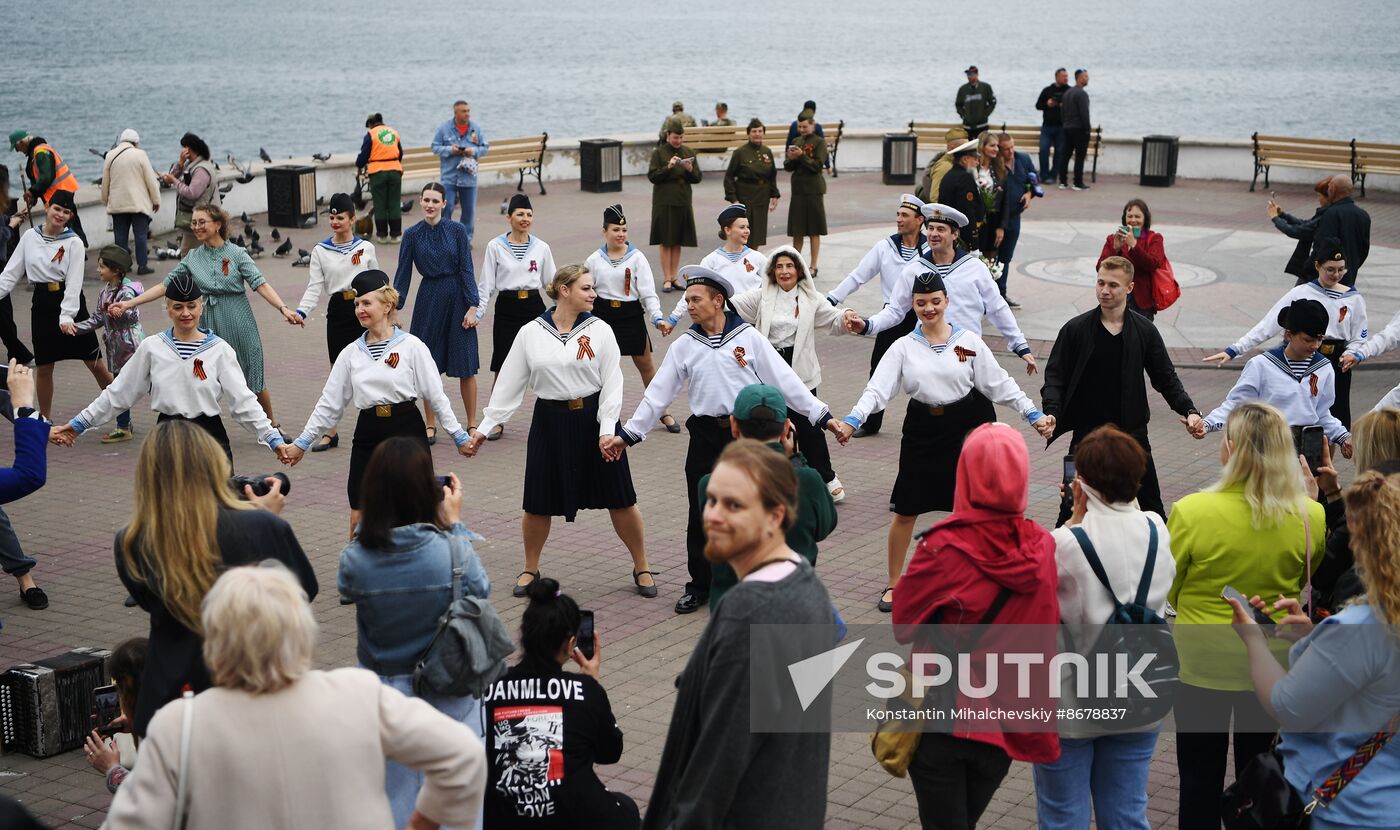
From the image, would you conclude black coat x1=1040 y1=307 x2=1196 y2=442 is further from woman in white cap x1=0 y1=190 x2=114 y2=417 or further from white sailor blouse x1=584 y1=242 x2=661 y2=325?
woman in white cap x1=0 y1=190 x2=114 y2=417

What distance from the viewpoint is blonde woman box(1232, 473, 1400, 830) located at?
445cm

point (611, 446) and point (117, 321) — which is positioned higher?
point (117, 321)

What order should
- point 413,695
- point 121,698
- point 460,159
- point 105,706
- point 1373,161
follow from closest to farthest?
point 413,695, point 121,698, point 105,706, point 460,159, point 1373,161

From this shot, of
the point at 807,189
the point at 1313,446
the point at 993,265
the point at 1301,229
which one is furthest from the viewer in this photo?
the point at 807,189

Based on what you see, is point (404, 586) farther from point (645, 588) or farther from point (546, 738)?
point (645, 588)

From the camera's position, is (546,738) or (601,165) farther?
(601,165)

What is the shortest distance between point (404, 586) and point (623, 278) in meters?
7.75

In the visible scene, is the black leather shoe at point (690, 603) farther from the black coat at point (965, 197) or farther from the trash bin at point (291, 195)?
the trash bin at point (291, 195)

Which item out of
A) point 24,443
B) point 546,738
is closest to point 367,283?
point 24,443

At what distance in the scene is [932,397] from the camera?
864cm

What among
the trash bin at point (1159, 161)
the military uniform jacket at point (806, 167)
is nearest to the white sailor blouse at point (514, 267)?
the military uniform jacket at point (806, 167)

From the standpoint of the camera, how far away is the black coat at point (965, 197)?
608 inches

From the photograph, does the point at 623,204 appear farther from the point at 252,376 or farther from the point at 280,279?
the point at 252,376

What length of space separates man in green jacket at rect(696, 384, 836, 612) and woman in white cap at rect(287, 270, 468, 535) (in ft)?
7.82
